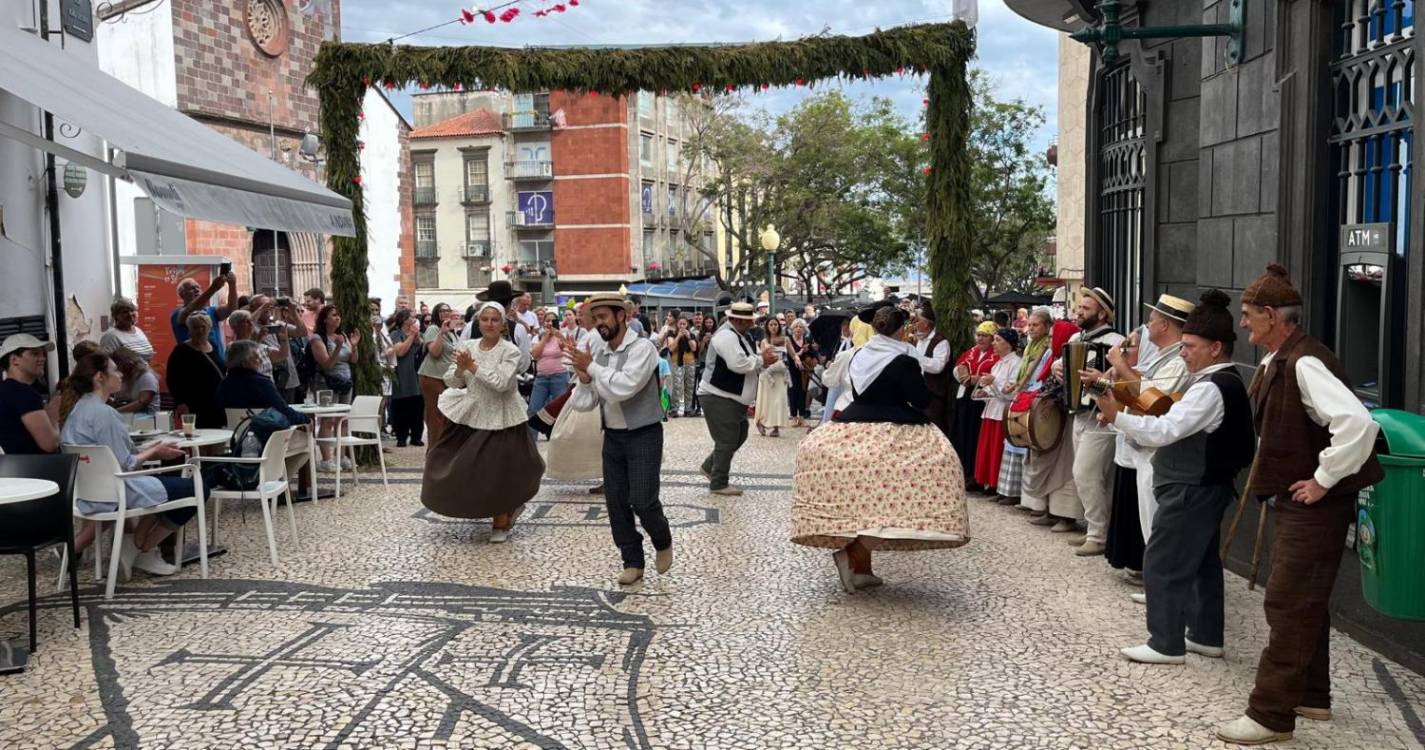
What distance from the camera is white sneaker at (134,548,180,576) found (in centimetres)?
748

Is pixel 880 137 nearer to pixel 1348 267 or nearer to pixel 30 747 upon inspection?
pixel 1348 267

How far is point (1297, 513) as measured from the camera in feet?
15.1

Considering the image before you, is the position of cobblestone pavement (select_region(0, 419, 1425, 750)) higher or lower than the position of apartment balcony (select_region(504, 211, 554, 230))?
lower

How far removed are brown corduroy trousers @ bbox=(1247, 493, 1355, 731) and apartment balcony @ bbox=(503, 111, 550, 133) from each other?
52257 millimetres

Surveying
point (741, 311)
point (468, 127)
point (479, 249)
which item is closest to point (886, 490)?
point (741, 311)

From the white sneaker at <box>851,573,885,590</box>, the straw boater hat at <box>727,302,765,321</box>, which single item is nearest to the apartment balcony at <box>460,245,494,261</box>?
the straw boater hat at <box>727,302,765,321</box>

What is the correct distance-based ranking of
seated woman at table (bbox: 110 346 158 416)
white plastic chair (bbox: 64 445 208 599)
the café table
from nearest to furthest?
the café table → white plastic chair (bbox: 64 445 208 599) → seated woman at table (bbox: 110 346 158 416)

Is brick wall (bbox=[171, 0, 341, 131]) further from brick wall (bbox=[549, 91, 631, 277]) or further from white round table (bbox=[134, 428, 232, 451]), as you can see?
brick wall (bbox=[549, 91, 631, 277])

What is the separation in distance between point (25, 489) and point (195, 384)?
3795 mm

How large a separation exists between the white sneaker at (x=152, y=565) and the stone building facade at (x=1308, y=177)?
6.62 m

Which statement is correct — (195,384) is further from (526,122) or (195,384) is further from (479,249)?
(479,249)

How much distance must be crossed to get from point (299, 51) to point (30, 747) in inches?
1002

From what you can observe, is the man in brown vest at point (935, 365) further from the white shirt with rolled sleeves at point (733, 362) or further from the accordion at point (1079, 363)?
the accordion at point (1079, 363)

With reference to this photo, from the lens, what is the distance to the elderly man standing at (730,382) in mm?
10352
